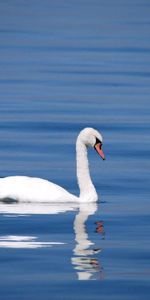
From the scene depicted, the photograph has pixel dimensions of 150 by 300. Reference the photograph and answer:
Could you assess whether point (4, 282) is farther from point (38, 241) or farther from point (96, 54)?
point (96, 54)

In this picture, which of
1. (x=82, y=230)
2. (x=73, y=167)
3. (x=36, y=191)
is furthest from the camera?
(x=73, y=167)

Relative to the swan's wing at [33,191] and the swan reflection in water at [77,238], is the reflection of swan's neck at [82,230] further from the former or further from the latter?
the swan's wing at [33,191]

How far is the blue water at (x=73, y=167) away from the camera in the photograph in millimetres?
12008

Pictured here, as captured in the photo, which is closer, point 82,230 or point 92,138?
point 82,230

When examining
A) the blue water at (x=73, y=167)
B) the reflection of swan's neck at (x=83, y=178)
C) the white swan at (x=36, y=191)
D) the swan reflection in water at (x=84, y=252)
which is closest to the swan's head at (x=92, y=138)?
the reflection of swan's neck at (x=83, y=178)

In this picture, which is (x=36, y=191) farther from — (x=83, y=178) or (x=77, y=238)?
(x=77, y=238)

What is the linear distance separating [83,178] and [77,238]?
284 cm

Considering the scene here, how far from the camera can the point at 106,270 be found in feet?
40.1

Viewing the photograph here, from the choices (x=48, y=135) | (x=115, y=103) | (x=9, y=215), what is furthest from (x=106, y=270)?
(x=115, y=103)

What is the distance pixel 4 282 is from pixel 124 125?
489 inches

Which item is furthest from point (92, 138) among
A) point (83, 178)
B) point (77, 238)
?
point (77, 238)

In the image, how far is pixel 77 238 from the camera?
13.9 m

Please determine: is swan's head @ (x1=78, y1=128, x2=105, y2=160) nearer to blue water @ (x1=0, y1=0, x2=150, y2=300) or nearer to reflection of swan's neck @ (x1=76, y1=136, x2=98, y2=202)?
reflection of swan's neck @ (x1=76, y1=136, x2=98, y2=202)

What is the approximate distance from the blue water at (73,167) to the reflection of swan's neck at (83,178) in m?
0.24
